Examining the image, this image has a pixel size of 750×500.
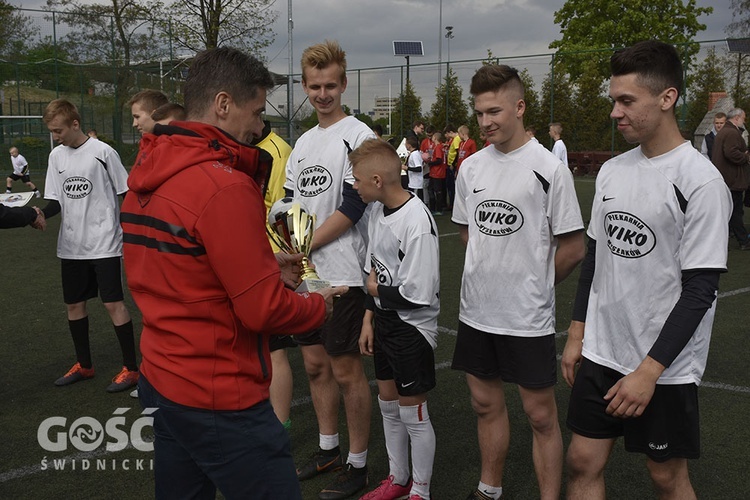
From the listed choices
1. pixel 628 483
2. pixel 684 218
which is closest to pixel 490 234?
pixel 684 218

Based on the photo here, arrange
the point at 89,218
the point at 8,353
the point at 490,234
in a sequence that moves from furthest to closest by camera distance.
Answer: the point at 8,353
the point at 89,218
the point at 490,234

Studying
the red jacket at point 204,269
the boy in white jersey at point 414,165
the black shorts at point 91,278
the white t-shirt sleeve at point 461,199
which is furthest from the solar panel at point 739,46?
the red jacket at point 204,269

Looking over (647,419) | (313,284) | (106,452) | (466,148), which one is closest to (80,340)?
(106,452)

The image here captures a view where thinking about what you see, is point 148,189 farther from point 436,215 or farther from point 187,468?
point 436,215

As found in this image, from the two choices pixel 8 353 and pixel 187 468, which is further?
pixel 8 353

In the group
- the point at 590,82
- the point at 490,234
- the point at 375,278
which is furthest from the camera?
the point at 590,82

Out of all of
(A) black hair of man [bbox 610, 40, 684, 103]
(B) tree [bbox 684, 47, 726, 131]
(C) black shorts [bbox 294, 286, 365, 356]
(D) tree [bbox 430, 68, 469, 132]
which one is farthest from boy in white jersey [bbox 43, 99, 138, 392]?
(D) tree [bbox 430, 68, 469, 132]

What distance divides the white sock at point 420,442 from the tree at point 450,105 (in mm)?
24547

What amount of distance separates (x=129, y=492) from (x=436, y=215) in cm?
1283

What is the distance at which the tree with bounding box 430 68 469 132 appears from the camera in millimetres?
26875

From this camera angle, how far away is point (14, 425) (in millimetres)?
4488

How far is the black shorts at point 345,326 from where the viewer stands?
367cm

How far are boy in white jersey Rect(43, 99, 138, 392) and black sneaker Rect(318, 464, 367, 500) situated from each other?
222 centimetres

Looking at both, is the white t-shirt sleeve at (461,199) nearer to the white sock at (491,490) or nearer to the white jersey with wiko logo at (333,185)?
the white jersey with wiko logo at (333,185)
